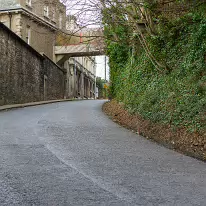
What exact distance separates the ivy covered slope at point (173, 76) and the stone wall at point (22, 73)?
8920 millimetres

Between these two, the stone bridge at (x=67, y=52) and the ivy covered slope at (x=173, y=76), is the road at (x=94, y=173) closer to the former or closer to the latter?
the ivy covered slope at (x=173, y=76)

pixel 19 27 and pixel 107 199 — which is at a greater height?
pixel 19 27

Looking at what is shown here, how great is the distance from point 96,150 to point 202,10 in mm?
Answer: 6673

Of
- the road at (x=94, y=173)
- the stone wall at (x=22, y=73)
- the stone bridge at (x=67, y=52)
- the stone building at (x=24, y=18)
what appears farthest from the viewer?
the stone bridge at (x=67, y=52)

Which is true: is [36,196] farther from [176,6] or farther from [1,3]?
[1,3]

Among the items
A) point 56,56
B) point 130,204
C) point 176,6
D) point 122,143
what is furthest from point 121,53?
point 56,56

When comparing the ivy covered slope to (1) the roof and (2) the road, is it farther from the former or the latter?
(1) the roof

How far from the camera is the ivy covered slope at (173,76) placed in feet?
27.8

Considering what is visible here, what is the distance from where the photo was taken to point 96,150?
6.80 m

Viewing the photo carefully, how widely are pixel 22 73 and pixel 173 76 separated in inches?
662

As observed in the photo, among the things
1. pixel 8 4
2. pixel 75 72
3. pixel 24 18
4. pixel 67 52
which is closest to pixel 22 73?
pixel 24 18

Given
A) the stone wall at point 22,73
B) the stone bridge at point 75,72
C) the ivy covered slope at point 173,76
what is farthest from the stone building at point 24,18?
the ivy covered slope at point 173,76

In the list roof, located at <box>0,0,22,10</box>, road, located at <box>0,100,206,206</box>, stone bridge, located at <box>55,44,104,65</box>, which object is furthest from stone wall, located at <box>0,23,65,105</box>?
road, located at <box>0,100,206,206</box>

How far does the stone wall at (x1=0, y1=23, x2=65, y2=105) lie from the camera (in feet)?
69.9
